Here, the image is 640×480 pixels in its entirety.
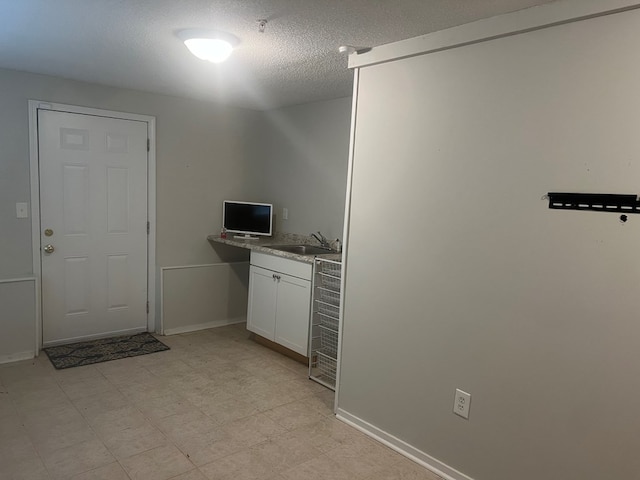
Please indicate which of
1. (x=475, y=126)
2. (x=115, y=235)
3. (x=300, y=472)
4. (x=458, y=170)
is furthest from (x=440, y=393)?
(x=115, y=235)

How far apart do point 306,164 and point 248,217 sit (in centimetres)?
80

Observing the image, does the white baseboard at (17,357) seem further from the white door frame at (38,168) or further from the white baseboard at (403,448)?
the white baseboard at (403,448)

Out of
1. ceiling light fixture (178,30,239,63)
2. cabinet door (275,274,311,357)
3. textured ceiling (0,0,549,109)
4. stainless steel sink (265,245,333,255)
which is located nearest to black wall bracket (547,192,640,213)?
textured ceiling (0,0,549,109)

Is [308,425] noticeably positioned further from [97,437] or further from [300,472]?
[97,437]

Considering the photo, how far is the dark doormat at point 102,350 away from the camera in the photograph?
357 centimetres

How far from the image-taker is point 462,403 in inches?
86.8

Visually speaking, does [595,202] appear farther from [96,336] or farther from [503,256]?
[96,336]

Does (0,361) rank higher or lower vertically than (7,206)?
lower

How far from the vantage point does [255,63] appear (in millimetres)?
3021

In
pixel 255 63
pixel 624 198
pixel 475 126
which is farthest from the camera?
pixel 255 63

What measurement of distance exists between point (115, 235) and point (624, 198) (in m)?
3.84

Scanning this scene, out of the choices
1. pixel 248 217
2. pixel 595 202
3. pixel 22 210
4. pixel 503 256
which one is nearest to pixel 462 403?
pixel 503 256

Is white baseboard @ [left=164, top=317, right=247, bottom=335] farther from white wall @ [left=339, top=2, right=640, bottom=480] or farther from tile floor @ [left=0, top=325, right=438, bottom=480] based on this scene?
white wall @ [left=339, top=2, right=640, bottom=480]

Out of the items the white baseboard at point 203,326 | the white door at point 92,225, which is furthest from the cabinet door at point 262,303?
the white door at point 92,225
